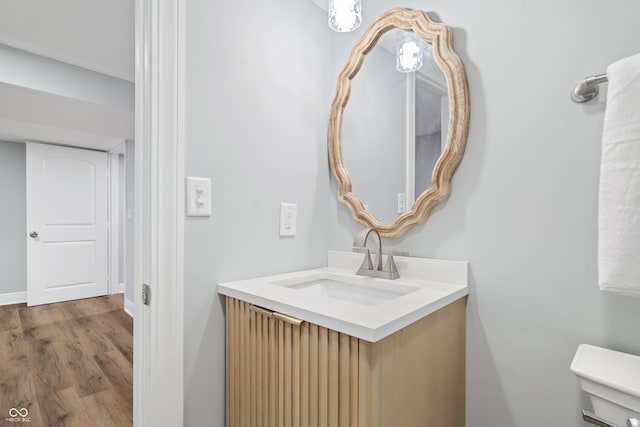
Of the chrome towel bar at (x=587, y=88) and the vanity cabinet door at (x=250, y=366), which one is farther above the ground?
the chrome towel bar at (x=587, y=88)

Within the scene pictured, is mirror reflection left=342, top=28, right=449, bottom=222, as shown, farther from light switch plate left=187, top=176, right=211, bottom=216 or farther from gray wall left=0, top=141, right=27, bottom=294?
gray wall left=0, top=141, right=27, bottom=294

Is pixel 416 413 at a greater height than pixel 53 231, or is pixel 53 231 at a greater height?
pixel 53 231

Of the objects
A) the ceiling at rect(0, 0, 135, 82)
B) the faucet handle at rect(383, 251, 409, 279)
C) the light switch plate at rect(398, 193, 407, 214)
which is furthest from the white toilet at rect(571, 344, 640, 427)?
the ceiling at rect(0, 0, 135, 82)

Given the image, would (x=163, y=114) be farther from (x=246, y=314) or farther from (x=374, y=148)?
(x=374, y=148)

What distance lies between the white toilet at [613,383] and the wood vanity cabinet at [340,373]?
1.11 ft

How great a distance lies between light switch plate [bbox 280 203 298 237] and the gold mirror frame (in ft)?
0.75

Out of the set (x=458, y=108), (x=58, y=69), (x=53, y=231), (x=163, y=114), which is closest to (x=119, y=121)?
(x=58, y=69)

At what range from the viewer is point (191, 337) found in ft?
3.27

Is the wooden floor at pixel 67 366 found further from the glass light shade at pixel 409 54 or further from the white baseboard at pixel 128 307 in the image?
the glass light shade at pixel 409 54

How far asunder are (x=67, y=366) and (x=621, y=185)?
321cm

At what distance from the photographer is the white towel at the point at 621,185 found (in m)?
0.71

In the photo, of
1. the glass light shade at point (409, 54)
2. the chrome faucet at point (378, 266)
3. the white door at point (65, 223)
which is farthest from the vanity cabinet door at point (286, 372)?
Result: the white door at point (65, 223)

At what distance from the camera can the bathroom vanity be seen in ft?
2.31

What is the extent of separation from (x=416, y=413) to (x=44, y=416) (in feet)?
6.81
